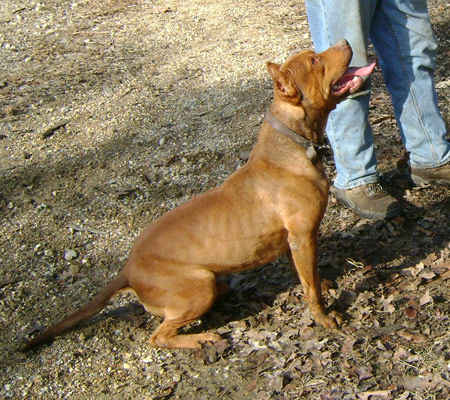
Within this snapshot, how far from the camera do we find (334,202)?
5.61 m

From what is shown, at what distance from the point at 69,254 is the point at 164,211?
0.94 m

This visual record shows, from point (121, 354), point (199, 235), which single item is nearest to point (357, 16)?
point (199, 235)

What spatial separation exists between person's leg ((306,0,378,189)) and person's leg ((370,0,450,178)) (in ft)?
1.01

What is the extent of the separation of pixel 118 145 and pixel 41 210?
1.33 m

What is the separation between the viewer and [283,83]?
403cm

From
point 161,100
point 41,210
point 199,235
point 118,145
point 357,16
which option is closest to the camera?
point 199,235

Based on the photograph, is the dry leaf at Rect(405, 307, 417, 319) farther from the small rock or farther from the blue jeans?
the small rock

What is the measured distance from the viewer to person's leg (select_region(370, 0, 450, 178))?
5074 mm

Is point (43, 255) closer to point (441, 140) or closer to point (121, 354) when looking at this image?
point (121, 354)

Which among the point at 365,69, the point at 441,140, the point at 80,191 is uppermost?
the point at 365,69

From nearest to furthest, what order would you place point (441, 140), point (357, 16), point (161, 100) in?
point (357, 16)
point (441, 140)
point (161, 100)

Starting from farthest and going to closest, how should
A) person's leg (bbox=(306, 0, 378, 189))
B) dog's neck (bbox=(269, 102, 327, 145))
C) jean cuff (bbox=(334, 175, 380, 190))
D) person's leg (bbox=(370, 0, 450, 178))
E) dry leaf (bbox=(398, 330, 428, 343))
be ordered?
jean cuff (bbox=(334, 175, 380, 190))
person's leg (bbox=(370, 0, 450, 178))
person's leg (bbox=(306, 0, 378, 189))
dog's neck (bbox=(269, 102, 327, 145))
dry leaf (bbox=(398, 330, 428, 343))

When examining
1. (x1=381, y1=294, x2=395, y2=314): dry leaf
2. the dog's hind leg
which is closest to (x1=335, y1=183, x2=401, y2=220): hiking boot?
(x1=381, y1=294, x2=395, y2=314): dry leaf

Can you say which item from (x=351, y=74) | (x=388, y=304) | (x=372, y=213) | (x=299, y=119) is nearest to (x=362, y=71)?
(x=351, y=74)
